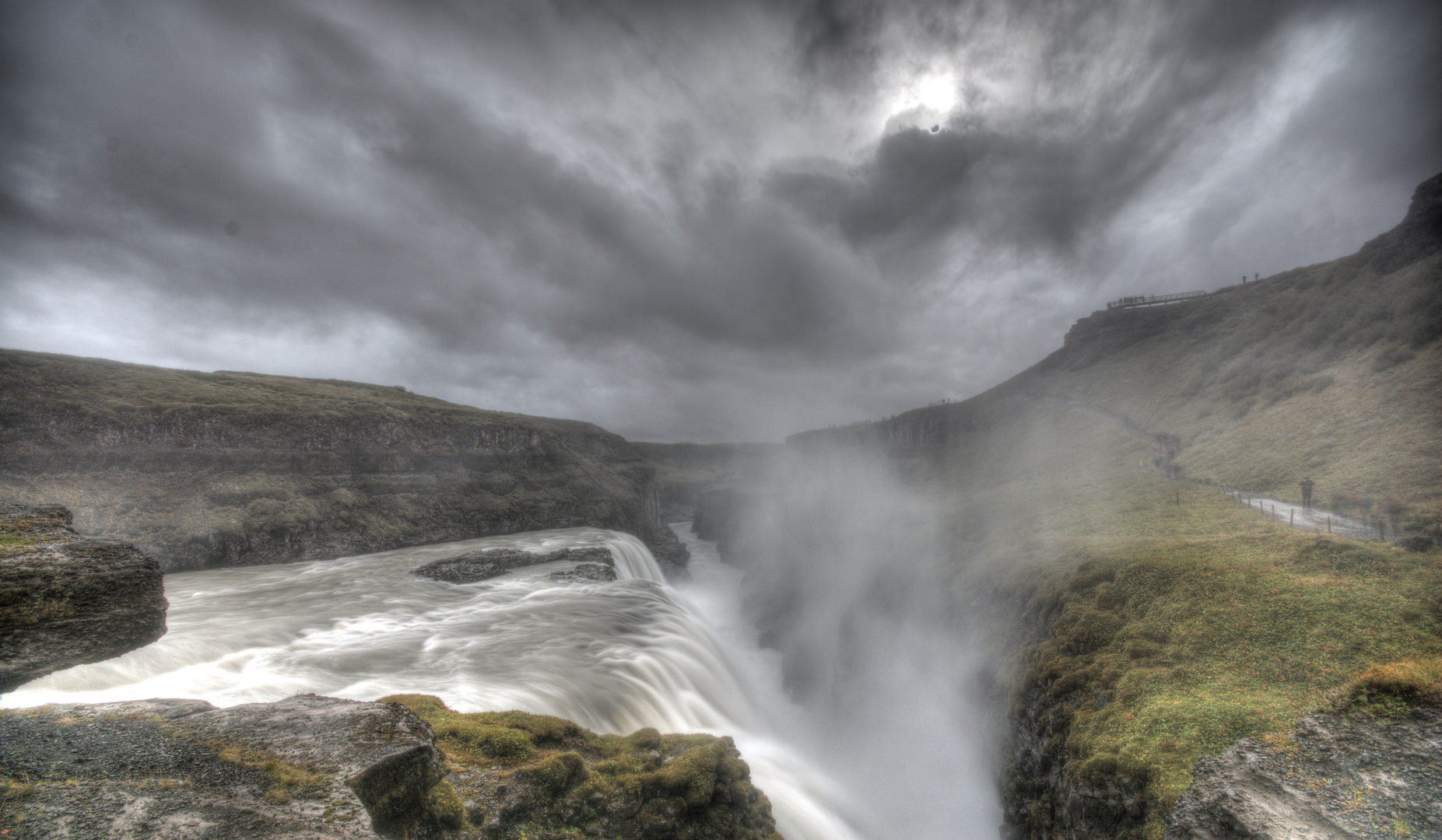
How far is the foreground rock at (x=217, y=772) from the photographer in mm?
4195

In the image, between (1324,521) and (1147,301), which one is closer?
(1324,521)

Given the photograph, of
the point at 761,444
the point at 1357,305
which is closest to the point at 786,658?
the point at 1357,305

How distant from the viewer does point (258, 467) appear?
136 ft

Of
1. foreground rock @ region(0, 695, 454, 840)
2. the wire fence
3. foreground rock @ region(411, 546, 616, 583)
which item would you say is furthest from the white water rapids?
the wire fence

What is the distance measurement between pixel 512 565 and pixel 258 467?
84.4 ft

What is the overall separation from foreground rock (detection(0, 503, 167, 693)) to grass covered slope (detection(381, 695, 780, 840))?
4.22 meters

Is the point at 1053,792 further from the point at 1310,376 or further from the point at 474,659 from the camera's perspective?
the point at 1310,376

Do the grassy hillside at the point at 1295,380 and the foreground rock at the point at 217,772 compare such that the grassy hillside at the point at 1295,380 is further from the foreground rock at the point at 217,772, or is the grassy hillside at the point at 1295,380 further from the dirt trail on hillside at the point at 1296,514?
the foreground rock at the point at 217,772

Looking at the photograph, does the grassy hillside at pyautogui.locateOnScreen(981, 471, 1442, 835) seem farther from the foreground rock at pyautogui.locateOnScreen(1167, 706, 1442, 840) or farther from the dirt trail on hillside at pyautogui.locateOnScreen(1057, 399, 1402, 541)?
the dirt trail on hillside at pyautogui.locateOnScreen(1057, 399, 1402, 541)

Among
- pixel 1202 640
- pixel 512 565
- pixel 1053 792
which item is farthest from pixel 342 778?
pixel 512 565

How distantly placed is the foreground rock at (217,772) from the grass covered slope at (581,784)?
2.81ft

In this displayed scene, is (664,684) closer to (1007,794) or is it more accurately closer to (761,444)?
(1007,794)

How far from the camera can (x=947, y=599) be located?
88.6 feet

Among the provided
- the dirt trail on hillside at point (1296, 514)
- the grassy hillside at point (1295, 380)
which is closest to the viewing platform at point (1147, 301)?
the grassy hillside at point (1295, 380)
